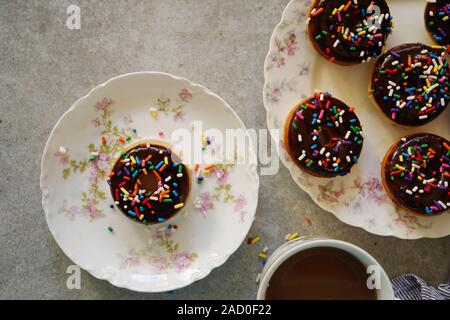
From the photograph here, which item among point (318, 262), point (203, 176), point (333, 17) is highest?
point (333, 17)

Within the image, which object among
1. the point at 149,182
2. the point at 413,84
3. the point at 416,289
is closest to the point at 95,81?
the point at 149,182

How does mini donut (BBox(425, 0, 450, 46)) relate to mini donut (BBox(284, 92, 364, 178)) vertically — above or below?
above

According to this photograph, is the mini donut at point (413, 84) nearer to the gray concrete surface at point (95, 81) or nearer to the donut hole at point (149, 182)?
the gray concrete surface at point (95, 81)

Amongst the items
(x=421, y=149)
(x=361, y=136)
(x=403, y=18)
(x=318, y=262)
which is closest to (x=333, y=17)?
(x=403, y=18)

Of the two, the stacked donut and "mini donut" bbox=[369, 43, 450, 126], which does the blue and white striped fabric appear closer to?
the stacked donut

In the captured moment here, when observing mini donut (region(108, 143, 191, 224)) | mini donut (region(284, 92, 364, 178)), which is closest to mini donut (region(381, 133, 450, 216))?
mini donut (region(284, 92, 364, 178))

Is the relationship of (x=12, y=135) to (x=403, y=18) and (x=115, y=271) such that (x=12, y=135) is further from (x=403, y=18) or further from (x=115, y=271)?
(x=403, y=18)

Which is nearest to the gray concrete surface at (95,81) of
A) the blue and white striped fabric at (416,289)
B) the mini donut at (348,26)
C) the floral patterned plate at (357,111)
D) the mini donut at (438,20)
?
the floral patterned plate at (357,111)
